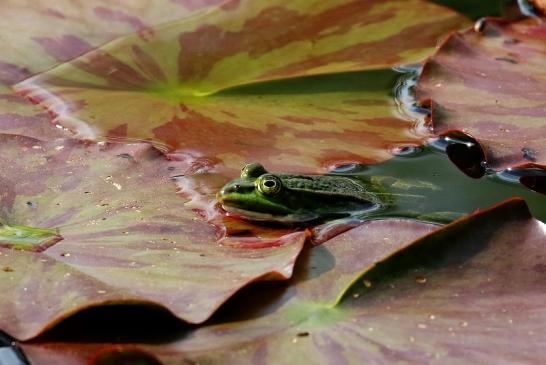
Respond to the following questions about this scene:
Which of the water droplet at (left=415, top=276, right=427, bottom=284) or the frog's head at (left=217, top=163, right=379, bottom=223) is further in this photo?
the frog's head at (left=217, top=163, right=379, bottom=223)

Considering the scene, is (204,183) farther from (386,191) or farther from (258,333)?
(258,333)

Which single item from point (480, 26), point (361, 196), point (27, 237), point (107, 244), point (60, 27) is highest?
point (60, 27)

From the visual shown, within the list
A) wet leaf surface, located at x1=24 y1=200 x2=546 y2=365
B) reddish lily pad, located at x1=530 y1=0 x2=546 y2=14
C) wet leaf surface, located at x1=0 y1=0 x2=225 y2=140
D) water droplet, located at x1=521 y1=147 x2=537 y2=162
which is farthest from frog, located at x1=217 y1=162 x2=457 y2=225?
reddish lily pad, located at x1=530 y1=0 x2=546 y2=14

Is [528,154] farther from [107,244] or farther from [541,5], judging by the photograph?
[107,244]

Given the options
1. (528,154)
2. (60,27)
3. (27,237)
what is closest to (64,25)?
(60,27)

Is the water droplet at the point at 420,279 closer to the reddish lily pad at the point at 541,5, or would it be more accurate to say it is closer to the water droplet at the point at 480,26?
the water droplet at the point at 480,26

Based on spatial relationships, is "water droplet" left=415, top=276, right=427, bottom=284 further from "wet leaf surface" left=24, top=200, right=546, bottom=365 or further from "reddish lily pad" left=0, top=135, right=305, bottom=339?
"reddish lily pad" left=0, top=135, right=305, bottom=339

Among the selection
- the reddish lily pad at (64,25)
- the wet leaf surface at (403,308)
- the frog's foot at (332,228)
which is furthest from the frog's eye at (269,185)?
the reddish lily pad at (64,25)
